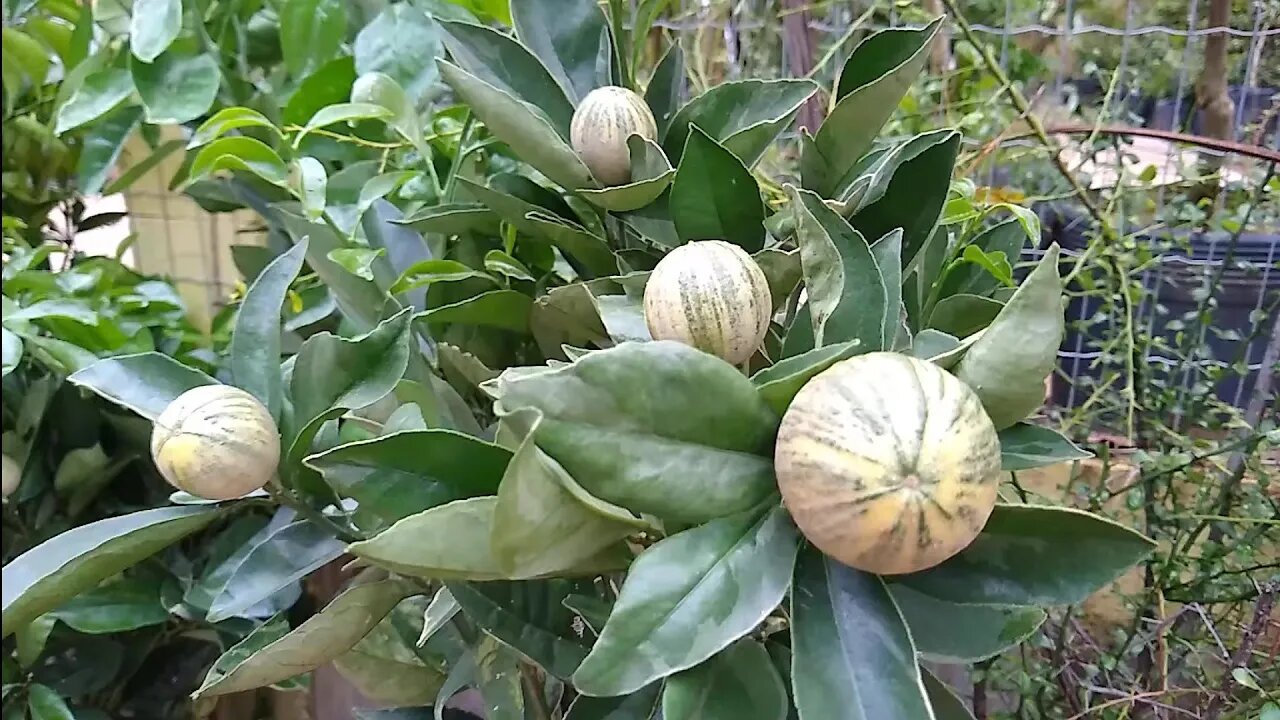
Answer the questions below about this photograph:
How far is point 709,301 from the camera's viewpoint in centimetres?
26

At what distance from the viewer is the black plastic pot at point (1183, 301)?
711mm

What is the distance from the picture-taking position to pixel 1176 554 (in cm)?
47

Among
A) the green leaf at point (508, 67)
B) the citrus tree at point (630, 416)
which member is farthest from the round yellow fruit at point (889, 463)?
the green leaf at point (508, 67)

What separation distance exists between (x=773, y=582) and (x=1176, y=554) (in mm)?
337

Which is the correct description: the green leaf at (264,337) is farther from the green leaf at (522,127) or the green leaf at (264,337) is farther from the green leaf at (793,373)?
the green leaf at (793,373)

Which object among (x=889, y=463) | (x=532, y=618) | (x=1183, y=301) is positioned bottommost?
(x=1183, y=301)

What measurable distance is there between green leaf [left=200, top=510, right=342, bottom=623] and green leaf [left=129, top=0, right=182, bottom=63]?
284mm

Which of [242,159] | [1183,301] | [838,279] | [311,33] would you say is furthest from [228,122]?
[1183,301]

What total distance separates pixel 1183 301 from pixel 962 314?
74 centimetres

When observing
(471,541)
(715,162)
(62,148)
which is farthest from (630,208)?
(62,148)

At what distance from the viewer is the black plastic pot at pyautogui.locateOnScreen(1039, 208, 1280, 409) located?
2.33 feet

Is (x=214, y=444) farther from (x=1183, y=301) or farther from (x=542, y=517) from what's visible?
(x=1183, y=301)

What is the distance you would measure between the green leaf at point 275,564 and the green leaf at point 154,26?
28 cm

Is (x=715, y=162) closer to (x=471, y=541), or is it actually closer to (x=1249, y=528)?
(x=471, y=541)
